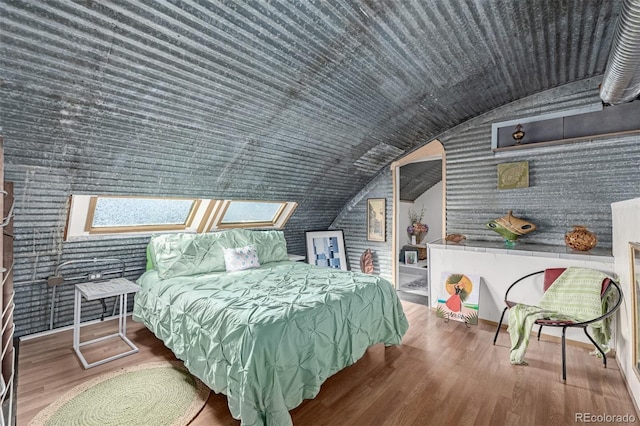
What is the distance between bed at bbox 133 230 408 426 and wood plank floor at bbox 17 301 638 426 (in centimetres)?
20

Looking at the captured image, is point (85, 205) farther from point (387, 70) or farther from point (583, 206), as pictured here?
point (583, 206)

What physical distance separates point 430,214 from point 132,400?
247 inches

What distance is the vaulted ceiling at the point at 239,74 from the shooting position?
1882 millimetres

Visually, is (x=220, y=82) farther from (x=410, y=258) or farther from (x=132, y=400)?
(x=410, y=258)

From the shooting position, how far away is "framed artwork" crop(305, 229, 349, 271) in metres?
5.33

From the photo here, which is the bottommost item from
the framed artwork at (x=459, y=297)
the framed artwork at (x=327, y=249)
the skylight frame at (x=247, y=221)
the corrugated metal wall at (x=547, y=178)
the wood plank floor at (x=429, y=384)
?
the wood plank floor at (x=429, y=384)

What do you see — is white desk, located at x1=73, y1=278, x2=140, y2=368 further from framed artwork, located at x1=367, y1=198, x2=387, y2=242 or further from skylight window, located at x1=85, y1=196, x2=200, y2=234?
framed artwork, located at x1=367, y1=198, x2=387, y2=242

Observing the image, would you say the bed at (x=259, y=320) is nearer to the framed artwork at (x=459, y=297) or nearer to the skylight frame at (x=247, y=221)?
the skylight frame at (x=247, y=221)

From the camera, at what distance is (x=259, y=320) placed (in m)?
1.92

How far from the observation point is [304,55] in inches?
94.5

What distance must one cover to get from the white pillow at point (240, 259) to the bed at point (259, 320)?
69 millimetres

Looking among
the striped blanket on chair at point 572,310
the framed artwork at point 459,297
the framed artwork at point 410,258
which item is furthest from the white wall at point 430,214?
the striped blanket on chair at point 572,310

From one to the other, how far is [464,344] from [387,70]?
271 centimetres

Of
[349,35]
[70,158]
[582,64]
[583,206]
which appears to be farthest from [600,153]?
[70,158]
